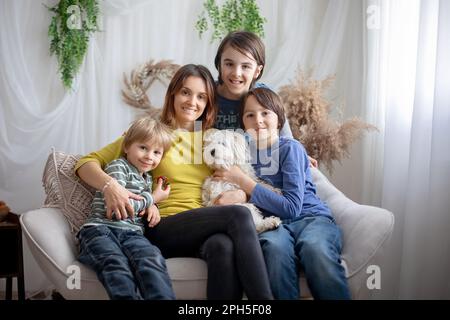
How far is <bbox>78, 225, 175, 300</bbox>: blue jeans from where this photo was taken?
1613 mm

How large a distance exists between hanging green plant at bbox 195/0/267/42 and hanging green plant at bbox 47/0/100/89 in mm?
676

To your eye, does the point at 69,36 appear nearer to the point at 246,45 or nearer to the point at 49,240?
the point at 246,45

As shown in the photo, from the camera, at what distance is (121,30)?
3109 millimetres

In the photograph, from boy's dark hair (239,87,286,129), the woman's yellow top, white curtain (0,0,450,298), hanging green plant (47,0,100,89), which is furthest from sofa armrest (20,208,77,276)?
hanging green plant (47,0,100,89)

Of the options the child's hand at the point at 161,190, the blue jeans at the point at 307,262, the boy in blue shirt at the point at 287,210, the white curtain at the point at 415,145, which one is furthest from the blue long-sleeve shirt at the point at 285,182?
the white curtain at the point at 415,145

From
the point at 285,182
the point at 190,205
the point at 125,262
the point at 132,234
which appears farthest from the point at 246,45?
the point at 125,262

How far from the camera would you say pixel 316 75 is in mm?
3314

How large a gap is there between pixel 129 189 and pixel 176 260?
1.07ft

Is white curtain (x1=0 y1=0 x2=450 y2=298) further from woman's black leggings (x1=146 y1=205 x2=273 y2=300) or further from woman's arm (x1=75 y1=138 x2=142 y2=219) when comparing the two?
woman's black leggings (x1=146 y1=205 x2=273 y2=300)

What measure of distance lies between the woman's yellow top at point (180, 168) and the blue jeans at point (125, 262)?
0.23 metres

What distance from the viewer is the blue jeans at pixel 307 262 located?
1672 millimetres

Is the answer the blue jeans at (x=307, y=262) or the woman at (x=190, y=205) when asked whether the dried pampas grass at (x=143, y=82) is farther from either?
the blue jeans at (x=307, y=262)
